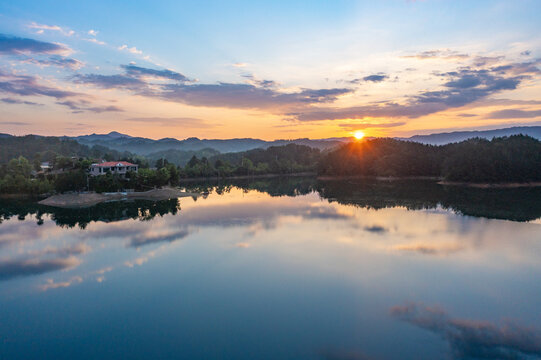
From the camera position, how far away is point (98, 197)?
44156mm

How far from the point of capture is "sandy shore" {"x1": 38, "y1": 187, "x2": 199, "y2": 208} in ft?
135

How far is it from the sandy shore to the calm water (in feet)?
40.8

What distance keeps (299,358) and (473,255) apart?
14.7m

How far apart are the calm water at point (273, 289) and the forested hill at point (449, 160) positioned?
33.2 meters

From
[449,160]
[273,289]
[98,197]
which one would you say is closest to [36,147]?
[98,197]

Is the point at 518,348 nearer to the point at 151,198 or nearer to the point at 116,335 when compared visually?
the point at 116,335

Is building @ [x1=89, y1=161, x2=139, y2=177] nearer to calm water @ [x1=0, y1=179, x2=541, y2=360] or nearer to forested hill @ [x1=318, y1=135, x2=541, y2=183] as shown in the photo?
calm water @ [x1=0, y1=179, x2=541, y2=360]

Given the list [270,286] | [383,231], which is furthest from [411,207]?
[270,286]

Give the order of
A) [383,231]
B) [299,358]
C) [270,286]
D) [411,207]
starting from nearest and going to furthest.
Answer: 1. [299,358]
2. [270,286]
3. [383,231]
4. [411,207]

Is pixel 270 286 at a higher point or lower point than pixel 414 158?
lower

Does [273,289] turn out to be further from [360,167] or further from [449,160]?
[360,167]

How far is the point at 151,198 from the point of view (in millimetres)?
46625

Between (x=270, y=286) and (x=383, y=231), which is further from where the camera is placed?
(x=383, y=231)

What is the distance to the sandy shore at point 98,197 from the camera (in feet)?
135
